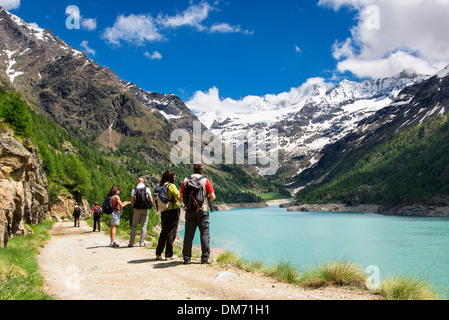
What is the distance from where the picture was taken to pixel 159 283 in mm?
7414

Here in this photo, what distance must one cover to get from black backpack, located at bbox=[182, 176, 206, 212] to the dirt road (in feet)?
6.26

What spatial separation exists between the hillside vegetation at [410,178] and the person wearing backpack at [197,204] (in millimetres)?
138900

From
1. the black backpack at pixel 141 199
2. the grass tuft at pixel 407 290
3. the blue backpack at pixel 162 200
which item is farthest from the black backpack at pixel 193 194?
the grass tuft at pixel 407 290

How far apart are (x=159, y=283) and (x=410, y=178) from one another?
176450 mm

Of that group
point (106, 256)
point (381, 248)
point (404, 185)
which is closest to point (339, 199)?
point (404, 185)

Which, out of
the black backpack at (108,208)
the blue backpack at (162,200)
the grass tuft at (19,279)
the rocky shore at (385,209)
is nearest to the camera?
the grass tuft at (19,279)

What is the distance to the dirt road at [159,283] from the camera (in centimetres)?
640

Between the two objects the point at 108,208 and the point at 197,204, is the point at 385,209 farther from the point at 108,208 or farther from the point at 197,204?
the point at 197,204

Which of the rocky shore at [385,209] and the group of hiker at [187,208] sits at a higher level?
the group of hiker at [187,208]

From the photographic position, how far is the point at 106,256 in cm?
1181

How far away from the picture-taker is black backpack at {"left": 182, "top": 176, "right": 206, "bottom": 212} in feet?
31.0

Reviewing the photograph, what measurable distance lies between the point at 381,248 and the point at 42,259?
49150mm

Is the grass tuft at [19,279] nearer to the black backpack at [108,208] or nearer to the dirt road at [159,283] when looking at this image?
the dirt road at [159,283]
